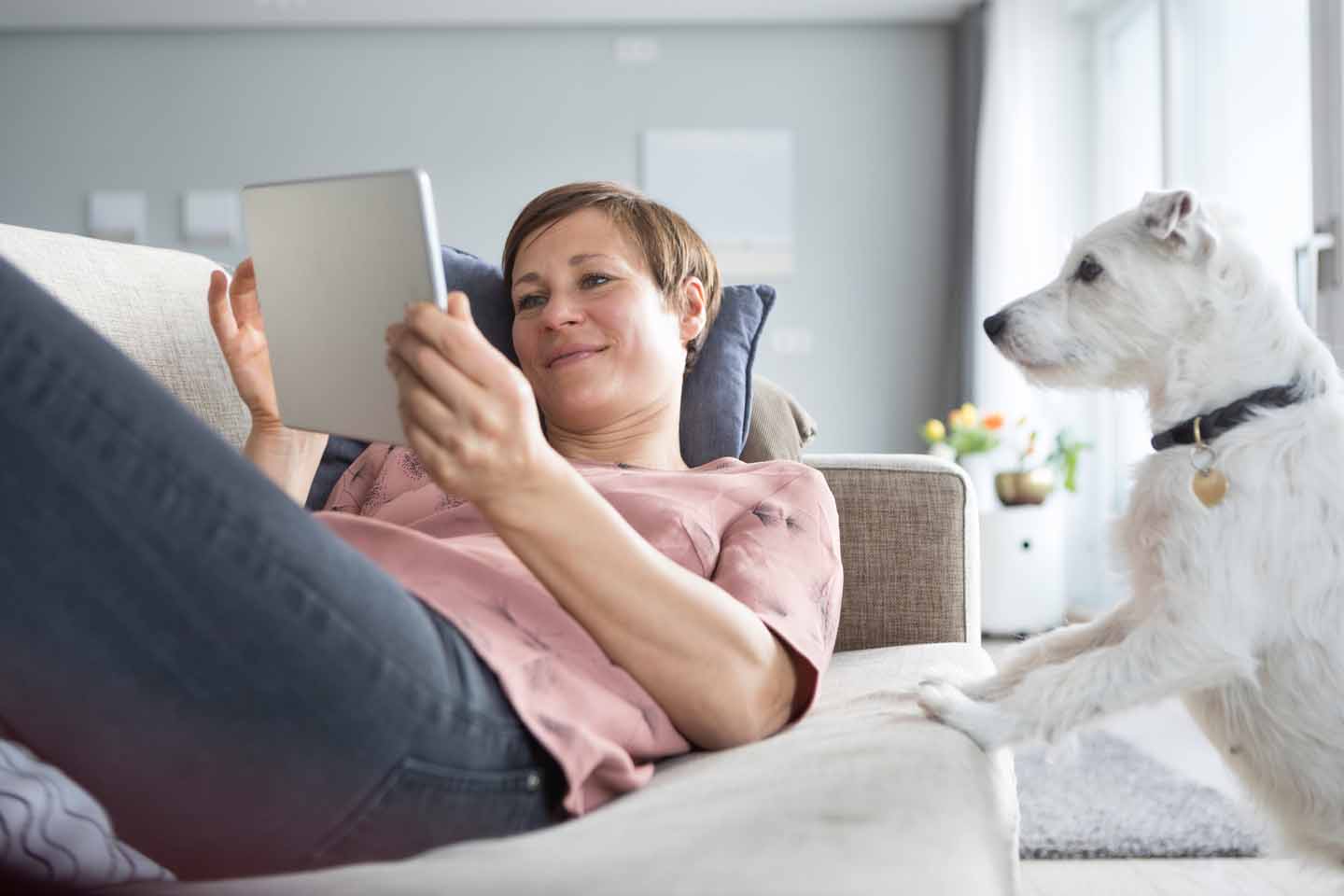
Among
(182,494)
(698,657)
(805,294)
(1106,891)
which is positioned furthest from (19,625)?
(805,294)

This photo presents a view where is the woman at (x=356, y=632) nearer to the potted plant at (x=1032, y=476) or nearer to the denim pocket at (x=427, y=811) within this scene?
the denim pocket at (x=427, y=811)

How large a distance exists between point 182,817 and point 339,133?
5577 millimetres

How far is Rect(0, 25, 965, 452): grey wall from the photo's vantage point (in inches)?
225

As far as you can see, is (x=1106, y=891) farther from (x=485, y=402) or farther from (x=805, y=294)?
(x=805, y=294)

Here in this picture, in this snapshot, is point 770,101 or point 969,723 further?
point 770,101

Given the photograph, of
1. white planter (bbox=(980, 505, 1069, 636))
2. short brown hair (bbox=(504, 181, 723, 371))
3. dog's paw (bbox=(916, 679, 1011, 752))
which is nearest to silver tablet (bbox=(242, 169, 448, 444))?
short brown hair (bbox=(504, 181, 723, 371))

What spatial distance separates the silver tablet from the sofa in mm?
355

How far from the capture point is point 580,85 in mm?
5738

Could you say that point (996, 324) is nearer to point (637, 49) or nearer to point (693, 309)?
point (693, 309)

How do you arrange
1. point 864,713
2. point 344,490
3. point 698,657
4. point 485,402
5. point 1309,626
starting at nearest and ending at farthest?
point 485,402
point 698,657
point 864,713
point 1309,626
point 344,490

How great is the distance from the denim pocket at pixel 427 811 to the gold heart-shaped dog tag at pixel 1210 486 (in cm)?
83

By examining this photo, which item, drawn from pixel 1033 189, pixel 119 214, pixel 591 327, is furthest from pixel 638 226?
pixel 119 214

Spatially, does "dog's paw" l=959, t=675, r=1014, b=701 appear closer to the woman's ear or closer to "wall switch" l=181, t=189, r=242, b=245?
the woman's ear

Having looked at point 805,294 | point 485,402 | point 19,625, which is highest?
point 805,294
